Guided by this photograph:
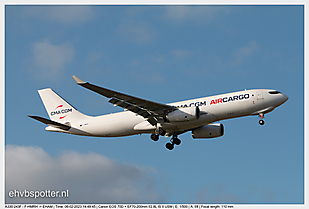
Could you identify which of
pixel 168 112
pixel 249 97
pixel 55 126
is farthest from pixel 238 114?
pixel 55 126

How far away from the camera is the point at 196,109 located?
40750 mm

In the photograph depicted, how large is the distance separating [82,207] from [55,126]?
53.7 ft

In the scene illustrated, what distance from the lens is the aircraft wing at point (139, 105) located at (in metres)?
38.4

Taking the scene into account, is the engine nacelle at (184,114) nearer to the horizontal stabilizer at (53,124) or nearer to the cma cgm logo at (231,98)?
the cma cgm logo at (231,98)

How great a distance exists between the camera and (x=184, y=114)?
41156 millimetres

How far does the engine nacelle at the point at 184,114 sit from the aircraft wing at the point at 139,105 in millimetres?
645

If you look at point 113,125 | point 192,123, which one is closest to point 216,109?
point 192,123

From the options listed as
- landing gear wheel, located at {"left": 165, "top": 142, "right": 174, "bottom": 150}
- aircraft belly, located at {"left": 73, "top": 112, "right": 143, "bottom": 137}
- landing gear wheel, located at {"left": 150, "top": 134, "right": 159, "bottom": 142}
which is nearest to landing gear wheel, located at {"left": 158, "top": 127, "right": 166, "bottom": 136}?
landing gear wheel, located at {"left": 150, "top": 134, "right": 159, "bottom": 142}

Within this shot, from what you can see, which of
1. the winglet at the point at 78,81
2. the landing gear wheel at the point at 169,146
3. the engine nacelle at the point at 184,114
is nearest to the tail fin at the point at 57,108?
the landing gear wheel at the point at 169,146

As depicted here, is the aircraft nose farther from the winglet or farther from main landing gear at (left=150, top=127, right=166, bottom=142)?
the winglet

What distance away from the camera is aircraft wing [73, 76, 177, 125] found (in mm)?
38356

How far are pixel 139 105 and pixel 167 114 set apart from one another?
312cm

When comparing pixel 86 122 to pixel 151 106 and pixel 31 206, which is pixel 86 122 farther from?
pixel 31 206

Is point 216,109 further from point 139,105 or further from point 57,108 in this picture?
point 57,108
